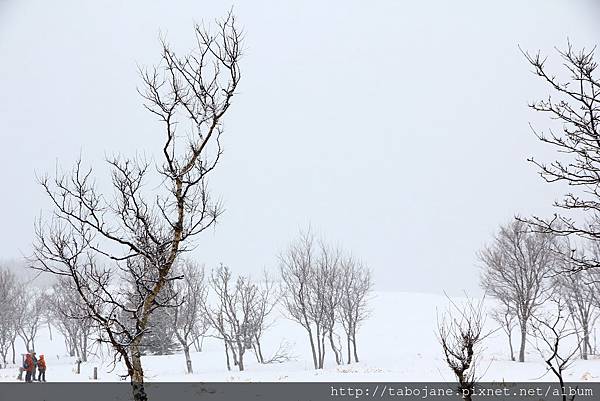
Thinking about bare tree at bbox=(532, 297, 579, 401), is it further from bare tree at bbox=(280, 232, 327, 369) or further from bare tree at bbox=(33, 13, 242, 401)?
bare tree at bbox=(280, 232, 327, 369)

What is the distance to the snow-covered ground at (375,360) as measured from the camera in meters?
23.0

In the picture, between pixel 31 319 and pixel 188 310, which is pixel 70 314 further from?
pixel 31 319

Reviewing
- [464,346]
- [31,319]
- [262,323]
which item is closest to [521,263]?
[262,323]

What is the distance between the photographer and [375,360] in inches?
1465

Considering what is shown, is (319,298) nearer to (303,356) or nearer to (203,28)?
(303,356)

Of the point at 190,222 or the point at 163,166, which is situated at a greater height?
the point at 163,166

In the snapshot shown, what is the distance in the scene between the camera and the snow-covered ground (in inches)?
907

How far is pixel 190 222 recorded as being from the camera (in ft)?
29.3

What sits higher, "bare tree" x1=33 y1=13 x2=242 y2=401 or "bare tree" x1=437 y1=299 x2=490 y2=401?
"bare tree" x1=33 y1=13 x2=242 y2=401

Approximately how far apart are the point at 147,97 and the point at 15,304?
5104cm

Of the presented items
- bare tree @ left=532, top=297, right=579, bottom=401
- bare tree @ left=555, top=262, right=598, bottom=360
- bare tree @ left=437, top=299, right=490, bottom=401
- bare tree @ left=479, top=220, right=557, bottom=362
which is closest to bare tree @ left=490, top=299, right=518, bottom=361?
bare tree @ left=479, top=220, right=557, bottom=362

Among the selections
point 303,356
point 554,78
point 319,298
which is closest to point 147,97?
point 554,78

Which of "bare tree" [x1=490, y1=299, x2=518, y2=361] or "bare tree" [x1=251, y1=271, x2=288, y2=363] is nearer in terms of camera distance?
"bare tree" [x1=490, y1=299, x2=518, y2=361]

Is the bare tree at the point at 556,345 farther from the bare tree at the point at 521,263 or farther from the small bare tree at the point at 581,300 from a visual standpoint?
the bare tree at the point at 521,263
